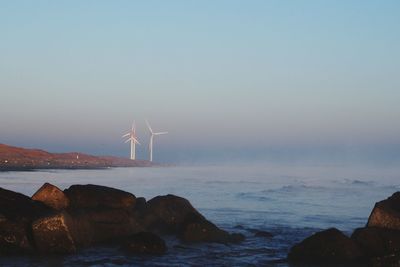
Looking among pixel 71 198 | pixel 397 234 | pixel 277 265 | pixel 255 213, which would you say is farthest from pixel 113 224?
pixel 255 213

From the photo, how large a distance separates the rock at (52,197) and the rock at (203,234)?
16.2ft

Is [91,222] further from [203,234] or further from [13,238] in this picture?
[203,234]

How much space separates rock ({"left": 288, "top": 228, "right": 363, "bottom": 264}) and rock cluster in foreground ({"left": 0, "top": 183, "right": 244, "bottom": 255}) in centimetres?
477

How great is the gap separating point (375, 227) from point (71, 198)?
11.8 metres

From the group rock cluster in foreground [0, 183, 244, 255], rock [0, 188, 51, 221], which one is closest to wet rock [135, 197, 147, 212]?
rock cluster in foreground [0, 183, 244, 255]

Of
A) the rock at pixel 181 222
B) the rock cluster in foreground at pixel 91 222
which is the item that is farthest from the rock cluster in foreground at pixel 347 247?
the rock cluster in foreground at pixel 91 222

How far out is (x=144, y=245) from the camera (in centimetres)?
1894

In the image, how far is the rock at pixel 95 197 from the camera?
2233 cm

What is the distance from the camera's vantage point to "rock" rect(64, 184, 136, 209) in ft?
73.3

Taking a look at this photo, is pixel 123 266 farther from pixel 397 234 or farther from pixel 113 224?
pixel 397 234

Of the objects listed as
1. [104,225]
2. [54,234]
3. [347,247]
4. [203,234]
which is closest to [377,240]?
[347,247]

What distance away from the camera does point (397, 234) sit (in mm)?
18078

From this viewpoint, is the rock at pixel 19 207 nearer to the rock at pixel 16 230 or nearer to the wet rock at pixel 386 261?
the rock at pixel 16 230

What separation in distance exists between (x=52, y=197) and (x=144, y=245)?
4982mm
